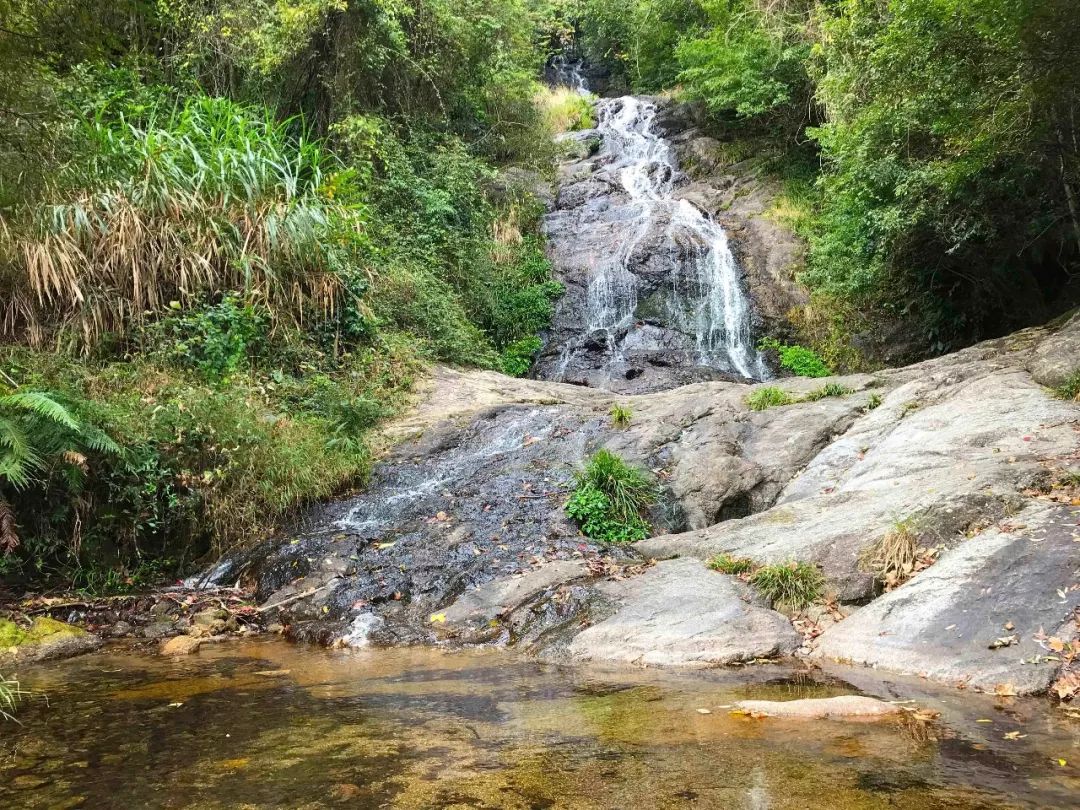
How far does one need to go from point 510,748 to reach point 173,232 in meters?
7.54

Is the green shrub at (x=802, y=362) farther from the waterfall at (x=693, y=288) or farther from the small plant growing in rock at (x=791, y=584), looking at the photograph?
the small plant growing in rock at (x=791, y=584)

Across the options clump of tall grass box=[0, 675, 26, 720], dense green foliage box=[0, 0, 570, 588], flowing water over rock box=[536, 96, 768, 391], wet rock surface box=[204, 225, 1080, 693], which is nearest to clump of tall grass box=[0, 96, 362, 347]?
dense green foliage box=[0, 0, 570, 588]

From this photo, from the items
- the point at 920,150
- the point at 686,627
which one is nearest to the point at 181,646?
the point at 686,627

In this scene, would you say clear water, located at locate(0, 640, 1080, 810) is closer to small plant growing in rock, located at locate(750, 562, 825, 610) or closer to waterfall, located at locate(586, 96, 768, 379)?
small plant growing in rock, located at locate(750, 562, 825, 610)

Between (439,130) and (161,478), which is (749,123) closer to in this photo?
(439,130)

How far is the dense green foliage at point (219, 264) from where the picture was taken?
20.3 ft

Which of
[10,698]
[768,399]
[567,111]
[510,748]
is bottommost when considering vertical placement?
[510,748]

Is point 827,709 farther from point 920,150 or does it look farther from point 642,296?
point 642,296

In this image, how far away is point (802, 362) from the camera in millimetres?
12797

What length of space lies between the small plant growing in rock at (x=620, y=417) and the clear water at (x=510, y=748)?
164 inches

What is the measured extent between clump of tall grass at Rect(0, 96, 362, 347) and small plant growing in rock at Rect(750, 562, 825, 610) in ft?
21.9

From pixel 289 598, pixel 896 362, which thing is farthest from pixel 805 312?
pixel 289 598

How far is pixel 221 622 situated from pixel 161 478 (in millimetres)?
1766

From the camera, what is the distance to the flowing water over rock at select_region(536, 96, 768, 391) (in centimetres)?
1299
